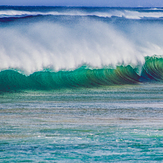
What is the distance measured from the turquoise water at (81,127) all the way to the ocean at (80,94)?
0.6 inches

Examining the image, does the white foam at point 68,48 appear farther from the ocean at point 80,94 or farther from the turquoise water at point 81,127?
the turquoise water at point 81,127

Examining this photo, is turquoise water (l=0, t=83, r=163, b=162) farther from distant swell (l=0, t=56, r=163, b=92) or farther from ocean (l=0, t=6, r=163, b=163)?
distant swell (l=0, t=56, r=163, b=92)

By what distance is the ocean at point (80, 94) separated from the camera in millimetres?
6336

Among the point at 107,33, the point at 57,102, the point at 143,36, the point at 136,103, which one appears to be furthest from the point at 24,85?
the point at 143,36

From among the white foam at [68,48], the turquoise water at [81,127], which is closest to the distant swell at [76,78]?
the white foam at [68,48]

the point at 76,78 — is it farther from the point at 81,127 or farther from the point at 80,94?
the point at 81,127

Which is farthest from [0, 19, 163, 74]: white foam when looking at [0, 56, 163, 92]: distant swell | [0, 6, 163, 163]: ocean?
[0, 56, 163, 92]: distant swell

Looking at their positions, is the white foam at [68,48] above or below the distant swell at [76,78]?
above

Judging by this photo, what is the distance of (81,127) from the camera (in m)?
7.36

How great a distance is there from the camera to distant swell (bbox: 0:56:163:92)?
12.0 m

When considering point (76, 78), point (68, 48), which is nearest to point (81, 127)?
point (76, 78)

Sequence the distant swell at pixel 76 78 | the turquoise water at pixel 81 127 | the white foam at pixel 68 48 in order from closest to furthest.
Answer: the turquoise water at pixel 81 127 → the distant swell at pixel 76 78 → the white foam at pixel 68 48

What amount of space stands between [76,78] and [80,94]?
7.53 feet

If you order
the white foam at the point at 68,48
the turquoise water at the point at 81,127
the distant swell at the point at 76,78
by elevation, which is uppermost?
the white foam at the point at 68,48
